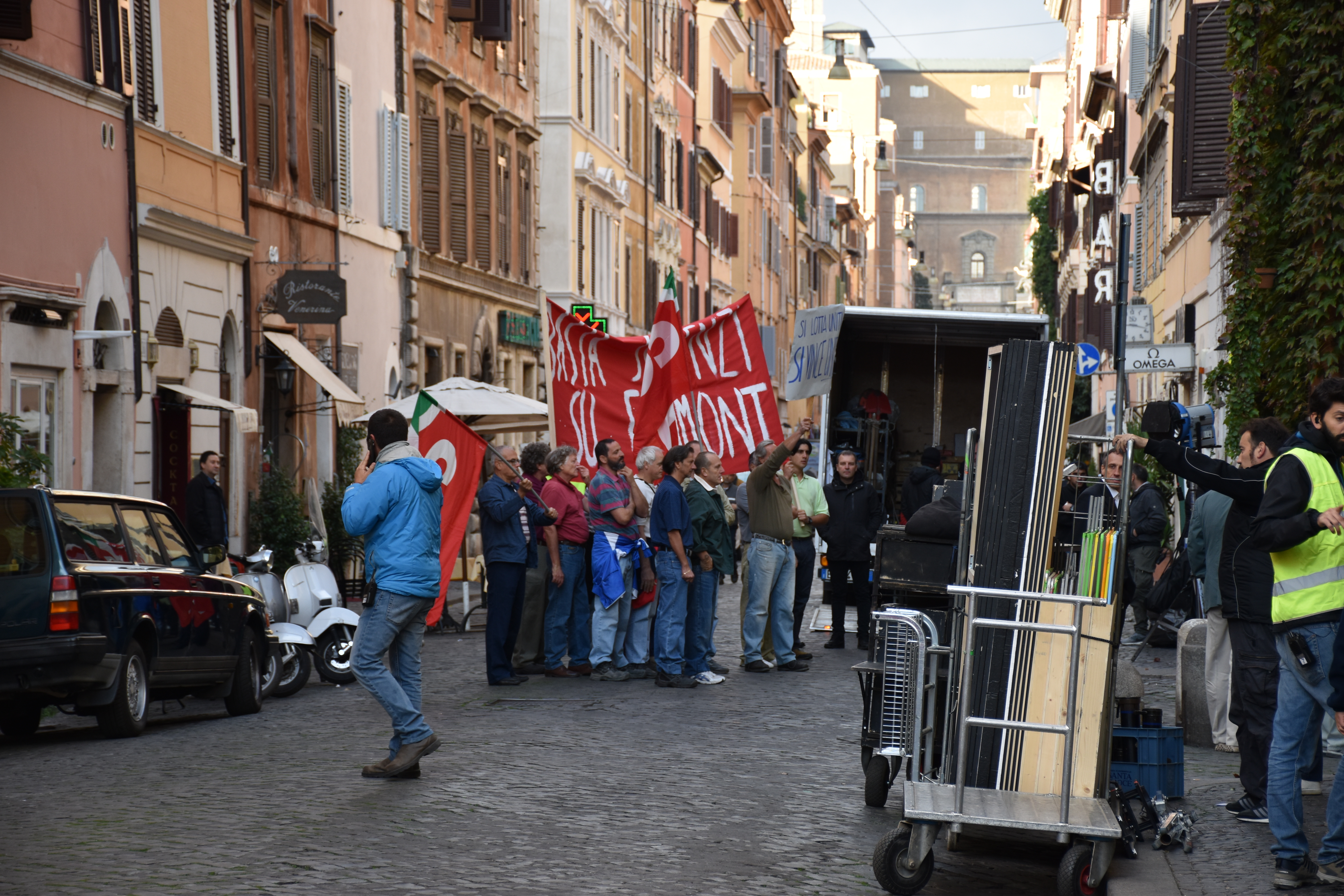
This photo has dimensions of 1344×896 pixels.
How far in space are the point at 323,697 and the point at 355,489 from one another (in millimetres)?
4396

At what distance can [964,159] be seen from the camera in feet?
504

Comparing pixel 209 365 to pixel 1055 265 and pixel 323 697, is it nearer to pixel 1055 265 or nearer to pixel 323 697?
pixel 323 697

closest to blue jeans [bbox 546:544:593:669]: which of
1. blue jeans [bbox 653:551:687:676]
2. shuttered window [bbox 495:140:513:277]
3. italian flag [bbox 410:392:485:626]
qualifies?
blue jeans [bbox 653:551:687:676]

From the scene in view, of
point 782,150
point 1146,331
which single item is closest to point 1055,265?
point 782,150

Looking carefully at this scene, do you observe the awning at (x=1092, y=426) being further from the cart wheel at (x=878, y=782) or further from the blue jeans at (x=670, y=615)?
the cart wheel at (x=878, y=782)

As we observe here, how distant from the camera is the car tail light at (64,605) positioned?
11.0m

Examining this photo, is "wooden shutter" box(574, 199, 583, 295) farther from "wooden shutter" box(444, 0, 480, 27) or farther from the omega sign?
the omega sign

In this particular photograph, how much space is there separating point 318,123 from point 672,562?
1280cm

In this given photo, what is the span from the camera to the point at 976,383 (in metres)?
22.5

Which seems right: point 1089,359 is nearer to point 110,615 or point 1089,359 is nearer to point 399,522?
point 110,615

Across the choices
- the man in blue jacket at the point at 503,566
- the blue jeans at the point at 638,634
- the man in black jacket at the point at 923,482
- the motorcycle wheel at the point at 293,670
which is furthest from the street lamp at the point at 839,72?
the motorcycle wheel at the point at 293,670

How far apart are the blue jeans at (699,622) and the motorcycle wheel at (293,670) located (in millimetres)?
2844

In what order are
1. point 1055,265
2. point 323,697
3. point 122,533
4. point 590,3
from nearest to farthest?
point 122,533, point 323,697, point 590,3, point 1055,265

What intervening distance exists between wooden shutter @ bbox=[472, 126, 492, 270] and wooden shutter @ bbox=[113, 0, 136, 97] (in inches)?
533
